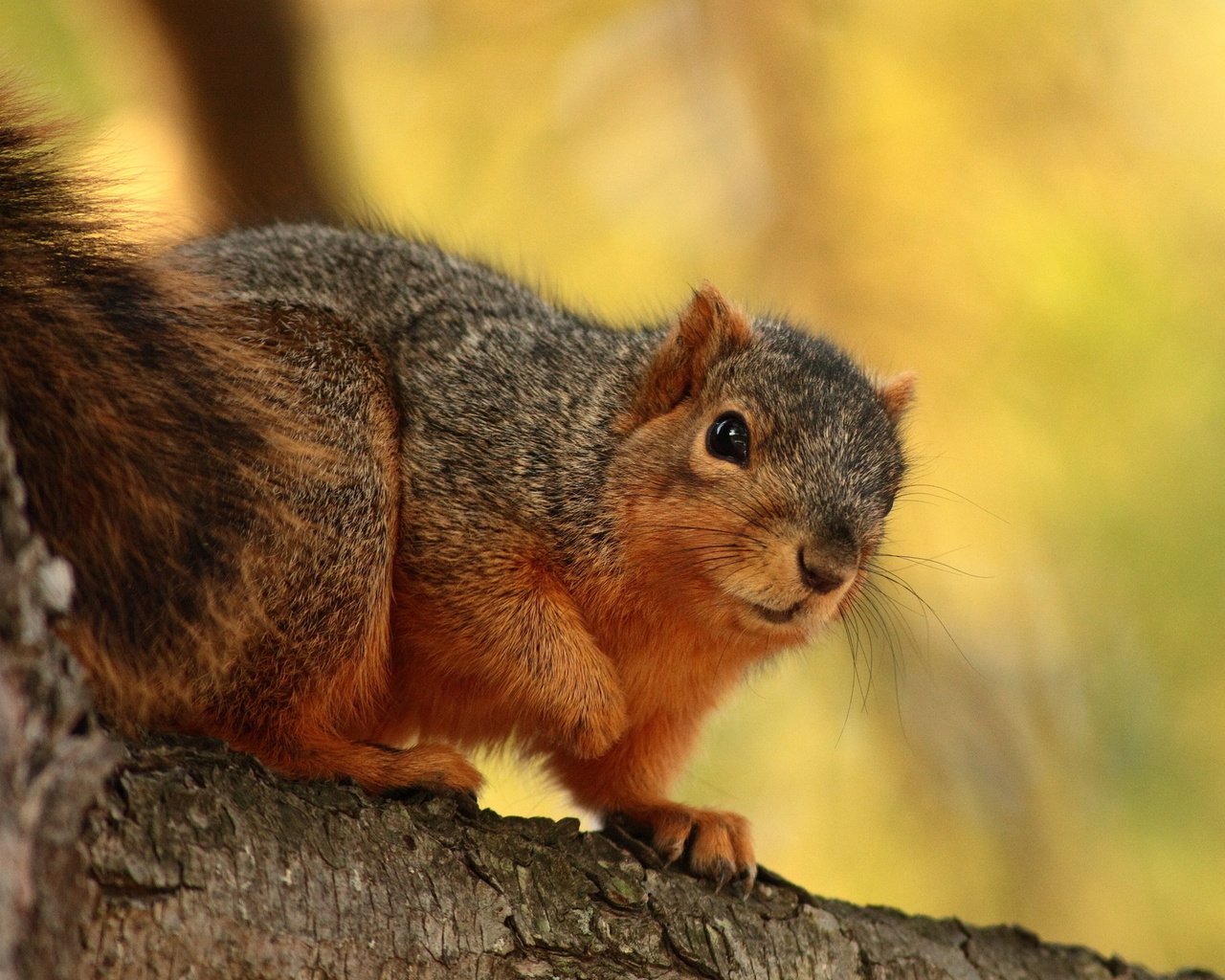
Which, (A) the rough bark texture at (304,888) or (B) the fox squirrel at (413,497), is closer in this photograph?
→ (A) the rough bark texture at (304,888)

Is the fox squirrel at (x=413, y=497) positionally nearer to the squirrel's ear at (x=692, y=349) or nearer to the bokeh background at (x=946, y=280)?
the squirrel's ear at (x=692, y=349)

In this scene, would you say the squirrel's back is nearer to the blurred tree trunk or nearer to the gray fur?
the gray fur

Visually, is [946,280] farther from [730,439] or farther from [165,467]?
[165,467]

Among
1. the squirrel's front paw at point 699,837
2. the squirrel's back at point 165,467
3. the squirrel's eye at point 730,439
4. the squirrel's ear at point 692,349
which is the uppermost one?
the squirrel's ear at point 692,349

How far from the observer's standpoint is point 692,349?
9.30ft

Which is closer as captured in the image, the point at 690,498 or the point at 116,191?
the point at 116,191

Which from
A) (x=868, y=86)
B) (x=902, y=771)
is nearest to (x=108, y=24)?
(x=868, y=86)

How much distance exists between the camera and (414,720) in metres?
2.70

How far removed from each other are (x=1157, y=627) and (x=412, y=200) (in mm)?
2527

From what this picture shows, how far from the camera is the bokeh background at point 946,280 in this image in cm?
373

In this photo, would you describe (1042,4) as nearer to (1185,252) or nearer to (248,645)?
(1185,252)

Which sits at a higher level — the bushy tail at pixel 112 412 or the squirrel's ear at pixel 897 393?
the squirrel's ear at pixel 897 393

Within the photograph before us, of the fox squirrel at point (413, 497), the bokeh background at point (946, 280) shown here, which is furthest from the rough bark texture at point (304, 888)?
the bokeh background at point (946, 280)

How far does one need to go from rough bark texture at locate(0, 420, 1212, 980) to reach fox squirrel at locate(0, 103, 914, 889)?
17cm
